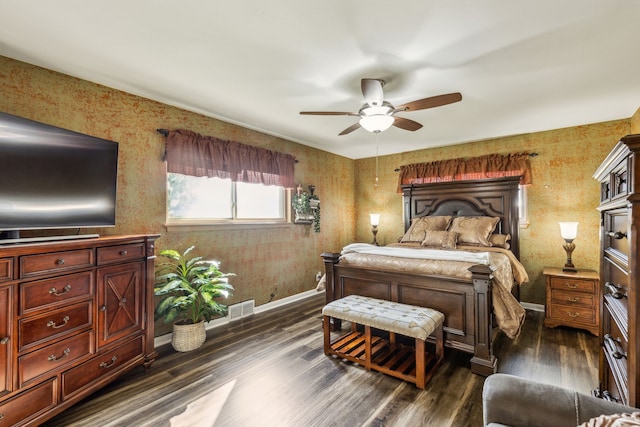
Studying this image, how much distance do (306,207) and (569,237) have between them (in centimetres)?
336

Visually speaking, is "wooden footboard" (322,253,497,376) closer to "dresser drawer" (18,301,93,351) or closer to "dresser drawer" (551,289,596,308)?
"dresser drawer" (551,289,596,308)

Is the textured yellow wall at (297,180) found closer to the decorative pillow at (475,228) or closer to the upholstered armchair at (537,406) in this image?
the decorative pillow at (475,228)

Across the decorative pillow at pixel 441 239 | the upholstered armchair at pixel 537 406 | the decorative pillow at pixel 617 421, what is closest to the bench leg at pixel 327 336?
the upholstered armchair at pixel 537 406

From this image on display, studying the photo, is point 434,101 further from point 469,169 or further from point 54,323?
point 54,323

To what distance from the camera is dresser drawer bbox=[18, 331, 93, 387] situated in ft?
5.37

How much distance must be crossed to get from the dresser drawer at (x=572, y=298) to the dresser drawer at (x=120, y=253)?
4199mm

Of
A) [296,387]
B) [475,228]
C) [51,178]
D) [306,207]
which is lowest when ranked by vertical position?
[296,387]

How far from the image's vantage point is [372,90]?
7.22 feet

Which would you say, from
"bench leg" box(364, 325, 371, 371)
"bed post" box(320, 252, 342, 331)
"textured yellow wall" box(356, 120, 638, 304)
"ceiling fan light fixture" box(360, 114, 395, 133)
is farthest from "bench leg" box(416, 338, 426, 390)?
"textured yellow wall" box(356, 120, 638, 304)

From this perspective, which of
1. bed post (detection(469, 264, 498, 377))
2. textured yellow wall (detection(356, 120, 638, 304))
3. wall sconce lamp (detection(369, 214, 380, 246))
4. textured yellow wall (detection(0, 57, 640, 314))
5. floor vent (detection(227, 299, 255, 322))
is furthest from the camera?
wall sconce lamp (detection(369, 214, 380, 246))

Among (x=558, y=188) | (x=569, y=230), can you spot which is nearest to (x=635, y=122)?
(x=558, y=188)

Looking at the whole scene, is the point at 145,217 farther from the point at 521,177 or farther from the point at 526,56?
the point at 521,177

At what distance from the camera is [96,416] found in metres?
1.85

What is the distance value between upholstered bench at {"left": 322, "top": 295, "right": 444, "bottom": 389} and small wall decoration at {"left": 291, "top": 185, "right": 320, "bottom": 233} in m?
1.84
